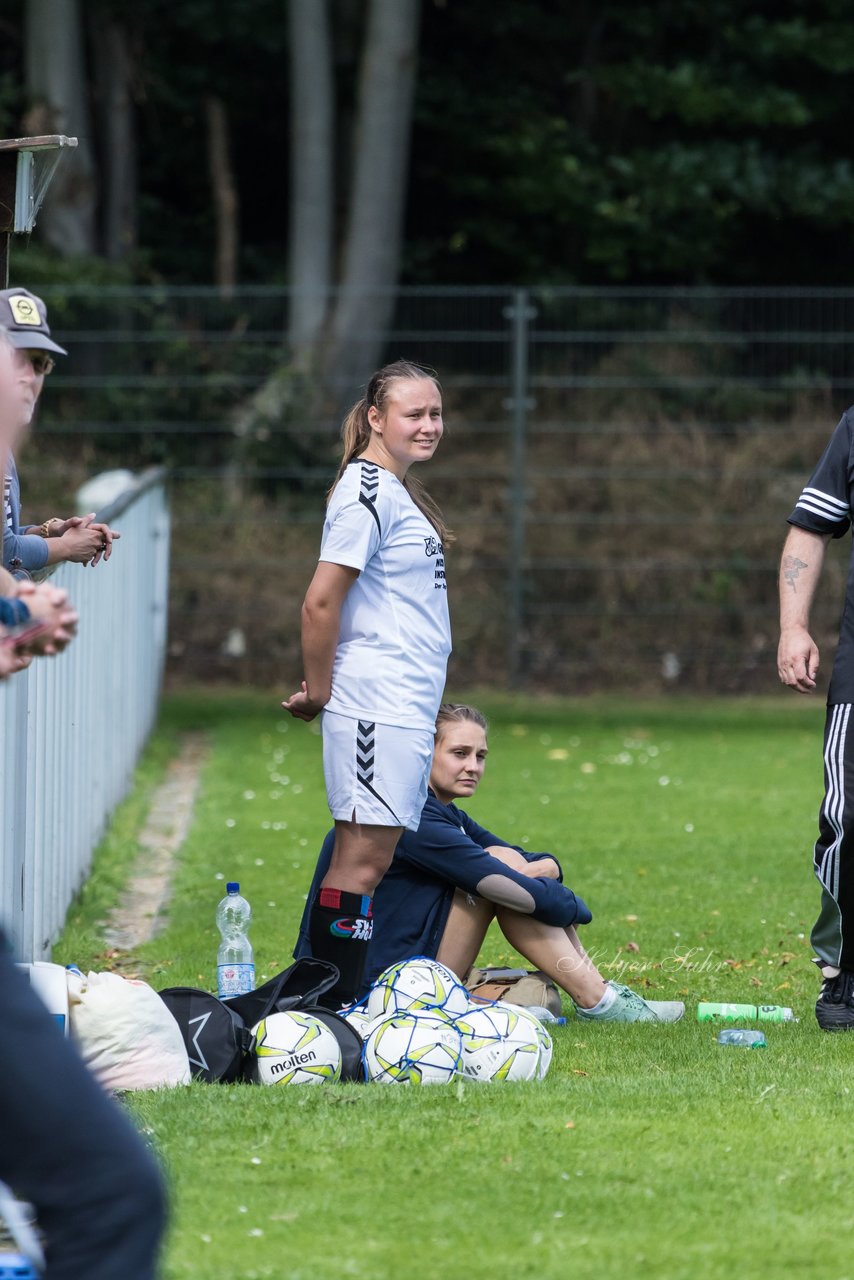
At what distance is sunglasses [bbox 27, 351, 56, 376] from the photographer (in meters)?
4.49

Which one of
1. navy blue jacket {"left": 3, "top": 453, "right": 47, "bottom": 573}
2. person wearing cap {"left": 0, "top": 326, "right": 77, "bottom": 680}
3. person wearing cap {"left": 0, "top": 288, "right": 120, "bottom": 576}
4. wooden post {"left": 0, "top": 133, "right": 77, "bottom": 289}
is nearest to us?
person wearing cap {"left": 0, "top": 326, "right": 77, "bottom": 680}

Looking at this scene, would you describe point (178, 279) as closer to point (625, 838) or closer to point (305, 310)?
point (305, 310)

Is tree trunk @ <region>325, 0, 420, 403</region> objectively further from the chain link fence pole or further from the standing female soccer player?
the standing female soccer player

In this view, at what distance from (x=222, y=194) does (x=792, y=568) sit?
57.8ft

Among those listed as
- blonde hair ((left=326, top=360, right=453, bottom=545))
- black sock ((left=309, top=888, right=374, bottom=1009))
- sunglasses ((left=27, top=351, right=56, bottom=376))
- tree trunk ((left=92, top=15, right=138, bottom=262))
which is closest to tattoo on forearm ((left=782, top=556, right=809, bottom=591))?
blonde hair ((left=326, top=360, right=453, bottom=545))

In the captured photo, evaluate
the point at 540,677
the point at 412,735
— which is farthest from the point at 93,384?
the point at 412,735

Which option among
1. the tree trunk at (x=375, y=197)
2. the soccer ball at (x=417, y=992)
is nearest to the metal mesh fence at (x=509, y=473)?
the tree trunk at (x=375, y=197)

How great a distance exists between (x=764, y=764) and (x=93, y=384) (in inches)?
308

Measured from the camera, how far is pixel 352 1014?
5.52 meters

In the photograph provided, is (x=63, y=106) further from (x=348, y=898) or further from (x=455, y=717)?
(x=348, y=898)

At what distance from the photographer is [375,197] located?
20406 mm

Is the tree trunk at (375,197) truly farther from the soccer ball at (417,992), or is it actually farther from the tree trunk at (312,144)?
the soccer ball at (417,992)

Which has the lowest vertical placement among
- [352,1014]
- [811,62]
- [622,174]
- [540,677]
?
[540,677]

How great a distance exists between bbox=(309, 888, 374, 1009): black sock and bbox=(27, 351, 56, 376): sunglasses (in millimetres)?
1872
